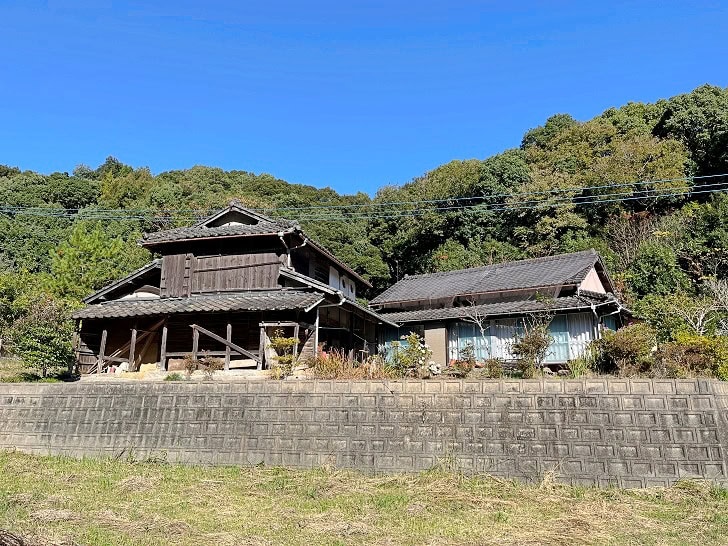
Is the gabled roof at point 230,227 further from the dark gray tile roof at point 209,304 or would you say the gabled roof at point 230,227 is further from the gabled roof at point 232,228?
the dark gray tile roof at point 209,304

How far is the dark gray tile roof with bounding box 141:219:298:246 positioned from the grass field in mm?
9445

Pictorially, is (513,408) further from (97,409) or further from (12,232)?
(12,232)

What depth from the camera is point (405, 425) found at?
8.57 meters

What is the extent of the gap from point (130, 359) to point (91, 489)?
387 inches

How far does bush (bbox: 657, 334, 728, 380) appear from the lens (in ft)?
29.7

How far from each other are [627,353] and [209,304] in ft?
38.6

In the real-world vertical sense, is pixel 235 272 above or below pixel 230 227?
below

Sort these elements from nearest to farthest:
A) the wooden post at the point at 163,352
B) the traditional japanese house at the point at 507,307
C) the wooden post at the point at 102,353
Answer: the wooden post at the point at 163,352 → the wooden post at the point at 102,353 → the traditional japanese house at the point at 507,307

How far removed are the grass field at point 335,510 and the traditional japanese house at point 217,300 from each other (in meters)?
7.47

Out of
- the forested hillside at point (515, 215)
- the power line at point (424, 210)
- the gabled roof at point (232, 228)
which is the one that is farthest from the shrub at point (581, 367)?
the power line at point (424, 210)

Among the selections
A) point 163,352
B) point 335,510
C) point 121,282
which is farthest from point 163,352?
point 335,510

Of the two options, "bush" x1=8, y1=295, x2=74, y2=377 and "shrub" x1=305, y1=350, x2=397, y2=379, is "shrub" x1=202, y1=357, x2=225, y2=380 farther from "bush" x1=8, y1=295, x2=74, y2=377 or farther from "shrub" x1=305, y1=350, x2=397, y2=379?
"bush" x1=8, y1=295, x2=74, y2=377

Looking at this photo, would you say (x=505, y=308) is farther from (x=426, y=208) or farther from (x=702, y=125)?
(x=702, y=125)

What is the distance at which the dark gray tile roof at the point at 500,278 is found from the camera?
63.5 ft
